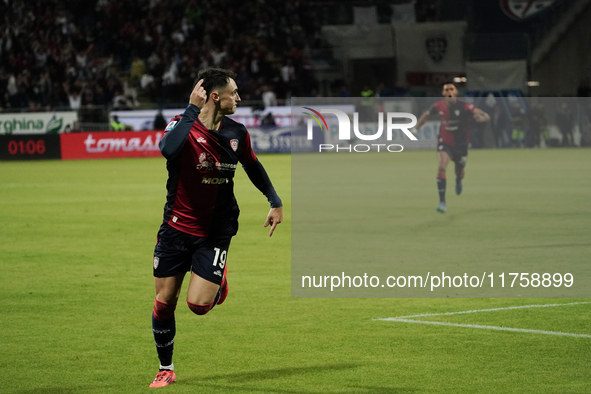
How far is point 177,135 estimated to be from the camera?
5945mm

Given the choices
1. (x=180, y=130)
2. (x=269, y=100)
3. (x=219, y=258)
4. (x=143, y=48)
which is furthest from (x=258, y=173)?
(x=143, y=48)

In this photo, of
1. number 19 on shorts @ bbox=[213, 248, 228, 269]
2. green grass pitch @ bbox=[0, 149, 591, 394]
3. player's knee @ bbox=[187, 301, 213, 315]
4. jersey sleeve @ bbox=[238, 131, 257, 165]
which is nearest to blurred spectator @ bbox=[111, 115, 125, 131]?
green grass pitch @ bbox=[0, 149, 591, 394]

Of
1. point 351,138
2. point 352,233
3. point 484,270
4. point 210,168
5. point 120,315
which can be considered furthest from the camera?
point 352,233

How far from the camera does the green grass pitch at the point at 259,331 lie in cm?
636

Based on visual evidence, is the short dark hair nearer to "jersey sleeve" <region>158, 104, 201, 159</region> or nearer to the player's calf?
"jersey sleeve" <region>158, 104, 201, 159</region>

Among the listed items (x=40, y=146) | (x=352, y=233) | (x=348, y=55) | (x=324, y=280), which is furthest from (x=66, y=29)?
(x=324, y=280)

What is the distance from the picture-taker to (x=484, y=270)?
437 inches

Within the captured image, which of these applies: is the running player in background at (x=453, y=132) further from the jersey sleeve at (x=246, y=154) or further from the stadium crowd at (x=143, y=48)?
the stadium crowd at (x=143, y=48)

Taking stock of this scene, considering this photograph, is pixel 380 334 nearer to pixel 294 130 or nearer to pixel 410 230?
pixel 410 230

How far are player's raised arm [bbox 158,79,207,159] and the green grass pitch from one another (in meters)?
1.60

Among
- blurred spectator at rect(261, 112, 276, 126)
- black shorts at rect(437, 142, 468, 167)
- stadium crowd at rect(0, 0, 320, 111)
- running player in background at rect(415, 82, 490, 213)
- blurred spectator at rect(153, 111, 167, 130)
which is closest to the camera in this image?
running player in background at rect(415, 82, 490, 213)

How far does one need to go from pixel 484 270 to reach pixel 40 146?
30.1 meters

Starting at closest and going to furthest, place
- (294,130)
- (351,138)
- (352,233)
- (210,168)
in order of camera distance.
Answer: (210,168) → (351,138) → (352,233) → (294,130)

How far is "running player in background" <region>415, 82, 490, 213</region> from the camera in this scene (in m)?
17.6
